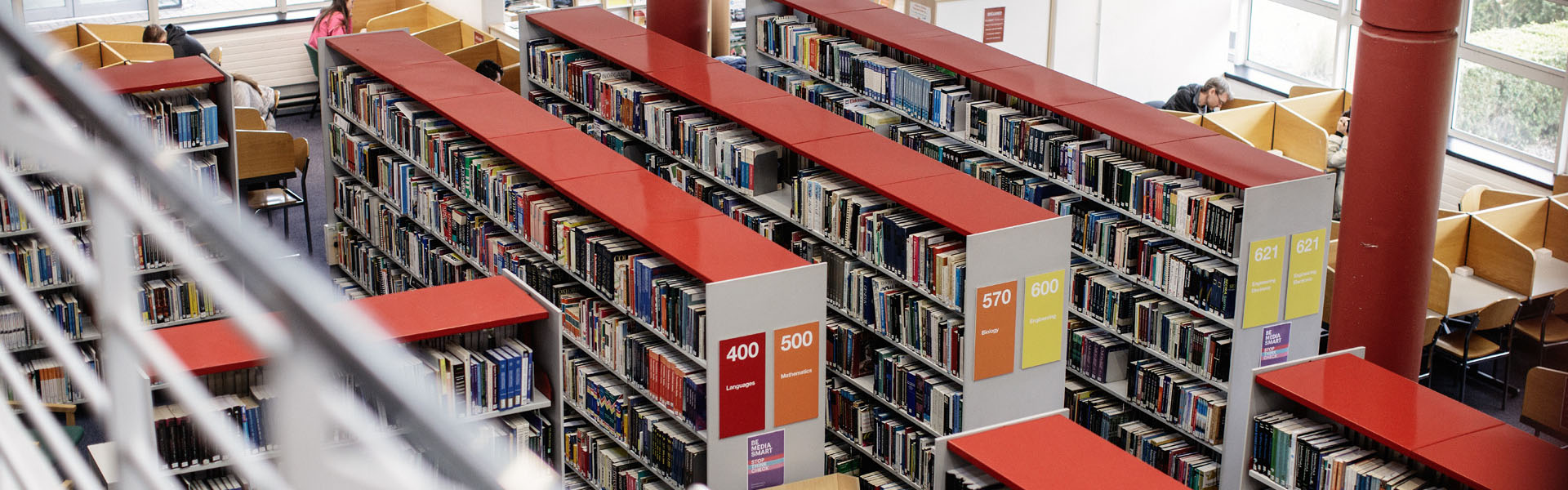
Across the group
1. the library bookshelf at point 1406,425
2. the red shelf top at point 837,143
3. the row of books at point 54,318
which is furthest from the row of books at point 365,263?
the library bookshelf at point 1406,425

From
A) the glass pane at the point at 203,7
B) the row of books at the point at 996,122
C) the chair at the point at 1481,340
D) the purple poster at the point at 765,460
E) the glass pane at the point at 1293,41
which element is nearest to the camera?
the purple poster at the point at 765,460

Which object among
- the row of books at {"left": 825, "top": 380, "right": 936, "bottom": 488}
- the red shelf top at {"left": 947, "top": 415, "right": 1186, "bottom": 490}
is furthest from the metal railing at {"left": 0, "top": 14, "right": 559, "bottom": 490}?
the row of books at {"left": 825, "top": 380, "right": 936, "bottom": 488}

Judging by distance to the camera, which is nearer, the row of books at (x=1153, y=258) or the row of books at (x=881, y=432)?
the row of books at (x=881, y=432)

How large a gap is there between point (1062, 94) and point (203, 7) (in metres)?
8.95

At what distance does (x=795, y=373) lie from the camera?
5.51 m

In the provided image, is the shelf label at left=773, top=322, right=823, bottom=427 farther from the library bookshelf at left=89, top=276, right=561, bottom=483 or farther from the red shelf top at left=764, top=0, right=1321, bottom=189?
the red shelf top at left=764, top=0, right=1321, bottom=189

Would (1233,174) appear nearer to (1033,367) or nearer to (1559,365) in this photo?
(1033,367)

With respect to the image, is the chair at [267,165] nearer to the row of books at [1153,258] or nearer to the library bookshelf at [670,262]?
the library bookshelf at [670,262]

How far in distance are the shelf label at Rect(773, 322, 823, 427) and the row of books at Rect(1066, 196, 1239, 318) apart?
1.65 m

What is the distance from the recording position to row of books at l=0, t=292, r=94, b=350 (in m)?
7.20

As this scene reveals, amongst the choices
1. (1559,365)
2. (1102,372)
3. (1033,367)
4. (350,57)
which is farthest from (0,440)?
(1559,365)

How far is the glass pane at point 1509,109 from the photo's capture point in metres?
10.9

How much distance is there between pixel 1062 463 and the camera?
16.0 ft

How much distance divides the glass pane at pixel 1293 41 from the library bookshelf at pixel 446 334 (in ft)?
30.0
